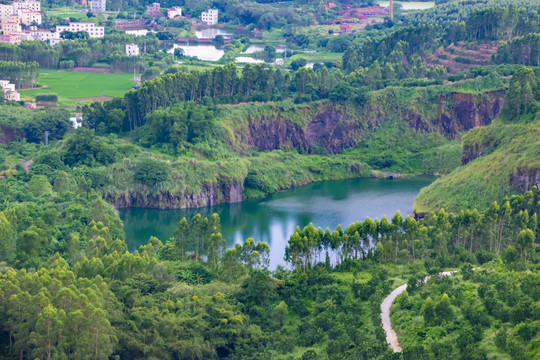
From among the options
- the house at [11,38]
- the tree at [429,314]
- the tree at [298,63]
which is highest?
the house at [11,38]

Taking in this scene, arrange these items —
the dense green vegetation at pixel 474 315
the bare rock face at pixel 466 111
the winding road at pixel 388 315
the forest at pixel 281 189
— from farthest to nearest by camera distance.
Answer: the bare rock face at pixel 466 111 < the forest at pixel 281 189 < the winding road at pixel 388 315 < the dense green vegetation at pixel 474 315

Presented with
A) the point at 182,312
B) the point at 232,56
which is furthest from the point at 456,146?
the point at 182,312

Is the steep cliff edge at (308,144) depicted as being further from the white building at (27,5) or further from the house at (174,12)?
the house at (174,12)

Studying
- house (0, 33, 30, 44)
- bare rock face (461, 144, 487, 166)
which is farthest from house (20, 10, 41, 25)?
bare rock face (461, 144, 487, 166)

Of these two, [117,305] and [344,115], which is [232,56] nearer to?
[344,115]

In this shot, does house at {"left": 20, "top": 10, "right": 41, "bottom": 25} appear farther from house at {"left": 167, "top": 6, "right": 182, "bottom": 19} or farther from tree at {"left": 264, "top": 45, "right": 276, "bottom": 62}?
tree at {"left": 264, "top": 45, "right": 276, "bottom": 62}

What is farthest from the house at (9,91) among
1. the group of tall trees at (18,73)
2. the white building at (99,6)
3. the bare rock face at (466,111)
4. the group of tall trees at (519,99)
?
the white building at (99,6)

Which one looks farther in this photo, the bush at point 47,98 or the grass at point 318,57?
the grass at point 318,57
